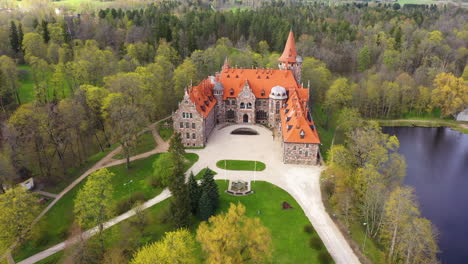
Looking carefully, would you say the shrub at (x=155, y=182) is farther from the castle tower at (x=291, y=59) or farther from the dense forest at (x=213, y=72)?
the castle tower at (x=291, y=59)

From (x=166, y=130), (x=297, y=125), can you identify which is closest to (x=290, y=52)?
(x=297, y=125)

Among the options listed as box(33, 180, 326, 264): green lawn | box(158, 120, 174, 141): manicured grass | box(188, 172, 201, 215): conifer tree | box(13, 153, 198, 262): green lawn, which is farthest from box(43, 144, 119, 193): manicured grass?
box(188, 172, 201, 215): conifer tree

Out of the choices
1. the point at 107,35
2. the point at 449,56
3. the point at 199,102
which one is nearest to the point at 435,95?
the point at 449,56

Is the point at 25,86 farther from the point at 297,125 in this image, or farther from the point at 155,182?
the point at 297,125

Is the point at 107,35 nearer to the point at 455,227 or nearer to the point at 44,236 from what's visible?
the point at 44,236

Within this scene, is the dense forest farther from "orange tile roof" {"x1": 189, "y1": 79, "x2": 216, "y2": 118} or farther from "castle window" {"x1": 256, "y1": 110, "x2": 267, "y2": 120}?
"castle window" {"x1": 256, "y1": 110, "x2": 267, "y2": 120}

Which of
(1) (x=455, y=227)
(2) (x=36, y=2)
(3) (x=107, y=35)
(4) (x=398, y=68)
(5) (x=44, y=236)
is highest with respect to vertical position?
(2) (x=36, y=2)

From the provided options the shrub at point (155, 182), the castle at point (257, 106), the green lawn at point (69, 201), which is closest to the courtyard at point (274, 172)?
the castle at point (257, 106)
